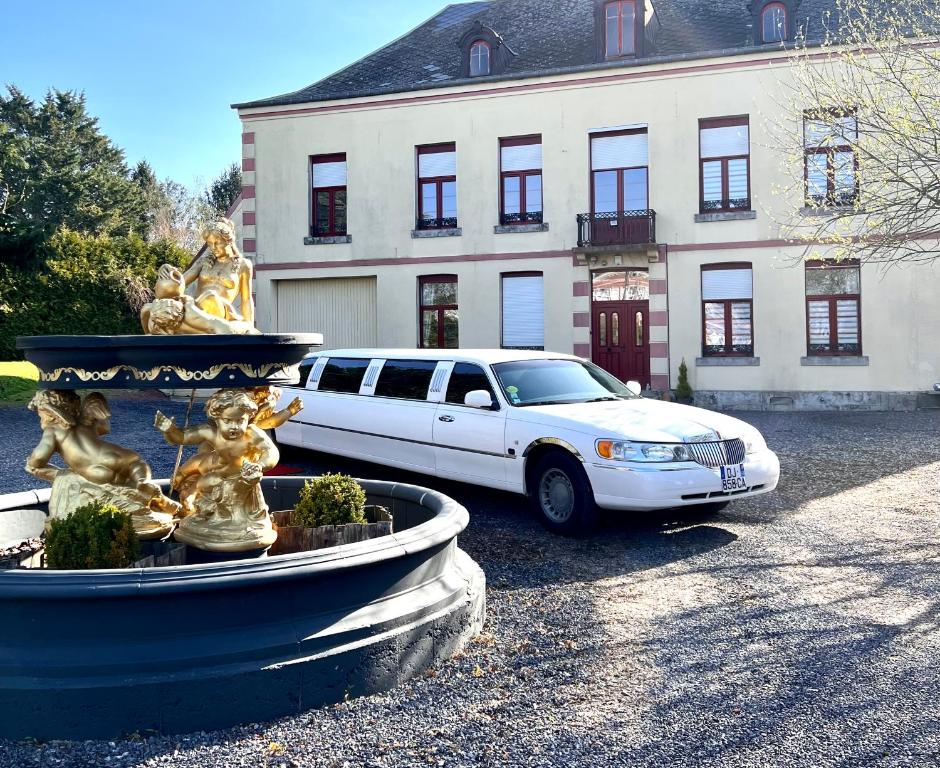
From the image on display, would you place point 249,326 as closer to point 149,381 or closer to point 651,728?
point 149,381

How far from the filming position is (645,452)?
7352mm

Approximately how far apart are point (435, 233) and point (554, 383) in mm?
15258

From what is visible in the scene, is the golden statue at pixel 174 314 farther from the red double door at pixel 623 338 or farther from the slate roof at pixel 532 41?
the slate roof at pixel 532 41

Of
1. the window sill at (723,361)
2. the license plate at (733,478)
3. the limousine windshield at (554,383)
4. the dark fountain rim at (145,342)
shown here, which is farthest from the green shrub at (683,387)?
the dark fountain rim at (145,342)

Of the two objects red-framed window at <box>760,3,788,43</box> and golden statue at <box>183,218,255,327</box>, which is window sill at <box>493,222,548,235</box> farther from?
golden statue at <box>183,218,255,327</box>

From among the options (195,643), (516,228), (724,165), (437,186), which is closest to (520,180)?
(516,228)

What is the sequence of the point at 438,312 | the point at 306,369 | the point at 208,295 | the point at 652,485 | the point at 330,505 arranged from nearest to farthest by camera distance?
the point at 208,295 → the point at 330,505 → the point at 652,485 → the point at 306,369 → the point at 438,312

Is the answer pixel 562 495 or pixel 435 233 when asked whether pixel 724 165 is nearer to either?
pixel 435 233

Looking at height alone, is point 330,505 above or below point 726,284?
below

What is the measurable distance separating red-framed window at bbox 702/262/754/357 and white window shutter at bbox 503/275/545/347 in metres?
4.23

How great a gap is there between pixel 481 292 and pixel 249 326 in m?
17.9

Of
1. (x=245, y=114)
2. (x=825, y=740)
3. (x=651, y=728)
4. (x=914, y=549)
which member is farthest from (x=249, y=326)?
(x=245, y=114)

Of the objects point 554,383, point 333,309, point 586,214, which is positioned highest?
point 586,214

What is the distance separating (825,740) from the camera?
3705 mm
